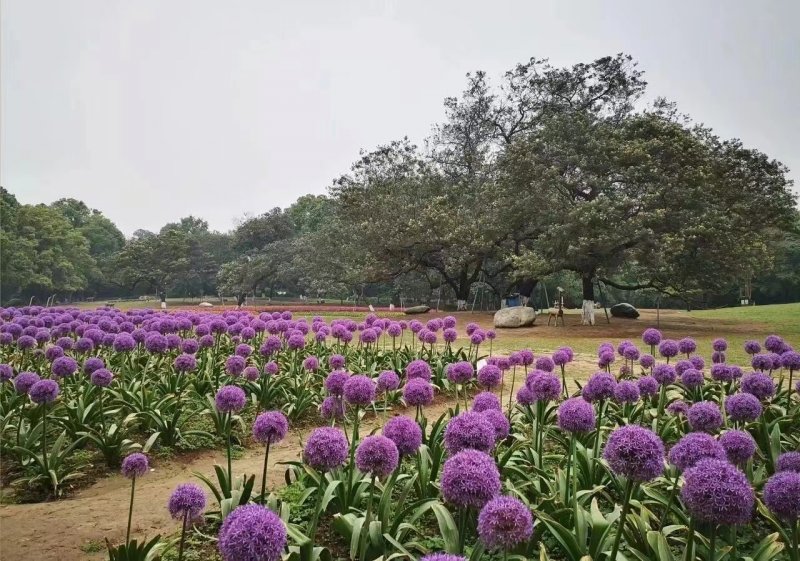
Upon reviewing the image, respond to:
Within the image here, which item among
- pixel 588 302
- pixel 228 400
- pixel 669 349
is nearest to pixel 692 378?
pixel 669 349

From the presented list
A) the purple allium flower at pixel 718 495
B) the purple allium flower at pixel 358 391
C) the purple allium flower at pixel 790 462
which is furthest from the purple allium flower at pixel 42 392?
the purple allium flower at pixel 790 462

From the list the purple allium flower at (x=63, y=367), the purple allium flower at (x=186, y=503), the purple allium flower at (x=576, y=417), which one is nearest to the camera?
the purple allium flower at (x=186, y=503)

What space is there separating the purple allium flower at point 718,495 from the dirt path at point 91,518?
3.73 meters

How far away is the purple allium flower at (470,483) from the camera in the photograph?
236 centimetres

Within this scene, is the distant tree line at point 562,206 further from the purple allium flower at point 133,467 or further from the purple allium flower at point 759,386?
the purple allium flower at point 133,467

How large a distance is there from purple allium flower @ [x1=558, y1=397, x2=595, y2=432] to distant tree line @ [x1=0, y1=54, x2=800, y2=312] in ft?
62.0

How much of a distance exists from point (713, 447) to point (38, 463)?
5833 mm

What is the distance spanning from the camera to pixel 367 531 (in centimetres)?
302

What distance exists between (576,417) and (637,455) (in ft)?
3.10

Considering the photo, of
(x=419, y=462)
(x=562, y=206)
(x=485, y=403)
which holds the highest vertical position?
(x=562, y=206)

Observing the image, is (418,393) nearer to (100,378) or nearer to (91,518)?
(91,518)

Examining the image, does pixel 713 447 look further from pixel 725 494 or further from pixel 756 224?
pixel 756 224

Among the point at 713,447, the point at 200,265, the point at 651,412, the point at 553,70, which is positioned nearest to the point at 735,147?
the point at 553,70

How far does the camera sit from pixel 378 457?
2.85 m
